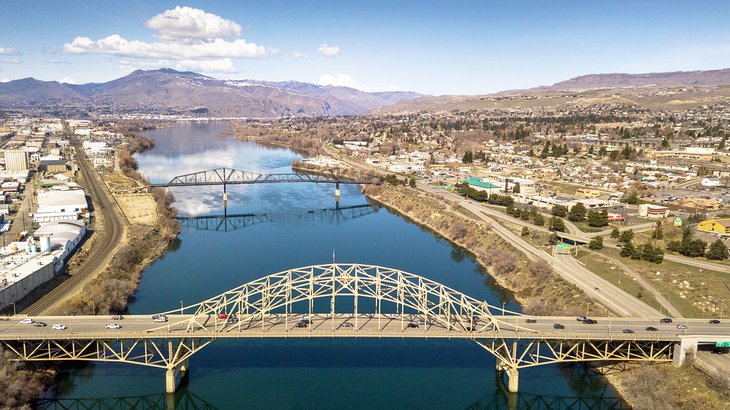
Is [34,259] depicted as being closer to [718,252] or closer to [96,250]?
[96,250]

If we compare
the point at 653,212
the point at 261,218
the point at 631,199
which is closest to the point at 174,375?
the point at 261,218

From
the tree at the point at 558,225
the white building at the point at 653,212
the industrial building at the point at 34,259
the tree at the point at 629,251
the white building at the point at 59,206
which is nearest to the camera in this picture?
the industrial building at the point at 34,259

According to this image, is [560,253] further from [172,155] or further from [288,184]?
[172,155]

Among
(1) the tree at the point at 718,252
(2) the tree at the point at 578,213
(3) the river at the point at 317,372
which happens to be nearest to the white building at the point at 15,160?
(3) the river at the point at 317,372

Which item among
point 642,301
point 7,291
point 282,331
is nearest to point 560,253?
point 642,301

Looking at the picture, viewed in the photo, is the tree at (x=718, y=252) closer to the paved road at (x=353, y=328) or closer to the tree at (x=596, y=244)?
the tree at (x=596, y=244)

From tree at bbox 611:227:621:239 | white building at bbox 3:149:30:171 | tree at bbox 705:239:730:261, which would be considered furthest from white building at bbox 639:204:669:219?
white building at bbox 3:149:30:171
